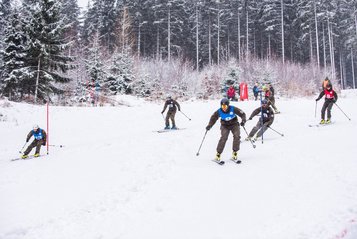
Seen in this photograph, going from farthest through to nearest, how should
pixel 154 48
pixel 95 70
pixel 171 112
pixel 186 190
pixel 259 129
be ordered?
pixel 154 48
pixel 95 70
pixel 171 112
pixel 259 129
pixel 186 190

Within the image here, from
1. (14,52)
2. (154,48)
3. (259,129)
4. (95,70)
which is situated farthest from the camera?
(154,48)

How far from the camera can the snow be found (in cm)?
411

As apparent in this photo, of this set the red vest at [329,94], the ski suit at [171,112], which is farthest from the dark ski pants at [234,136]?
the red vest at [329,94]

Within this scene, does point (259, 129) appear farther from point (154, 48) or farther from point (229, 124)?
point (154, 48)

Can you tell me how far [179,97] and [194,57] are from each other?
1854 cm

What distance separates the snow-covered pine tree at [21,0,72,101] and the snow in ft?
→ 32.4

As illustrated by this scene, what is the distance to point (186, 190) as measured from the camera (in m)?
5.59

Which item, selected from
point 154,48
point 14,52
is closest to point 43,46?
point 14,52

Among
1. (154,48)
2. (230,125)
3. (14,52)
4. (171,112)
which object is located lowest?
(230,125)

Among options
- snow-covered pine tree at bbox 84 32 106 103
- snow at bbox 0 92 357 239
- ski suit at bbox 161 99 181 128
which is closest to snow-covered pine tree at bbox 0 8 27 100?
snow-covered pine tree at bbox 84 32 106 103

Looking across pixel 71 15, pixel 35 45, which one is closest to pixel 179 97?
pixel 35 45

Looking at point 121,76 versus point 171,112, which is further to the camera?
point 121,76

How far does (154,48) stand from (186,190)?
122ft

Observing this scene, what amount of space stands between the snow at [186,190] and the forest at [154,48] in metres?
11.7
